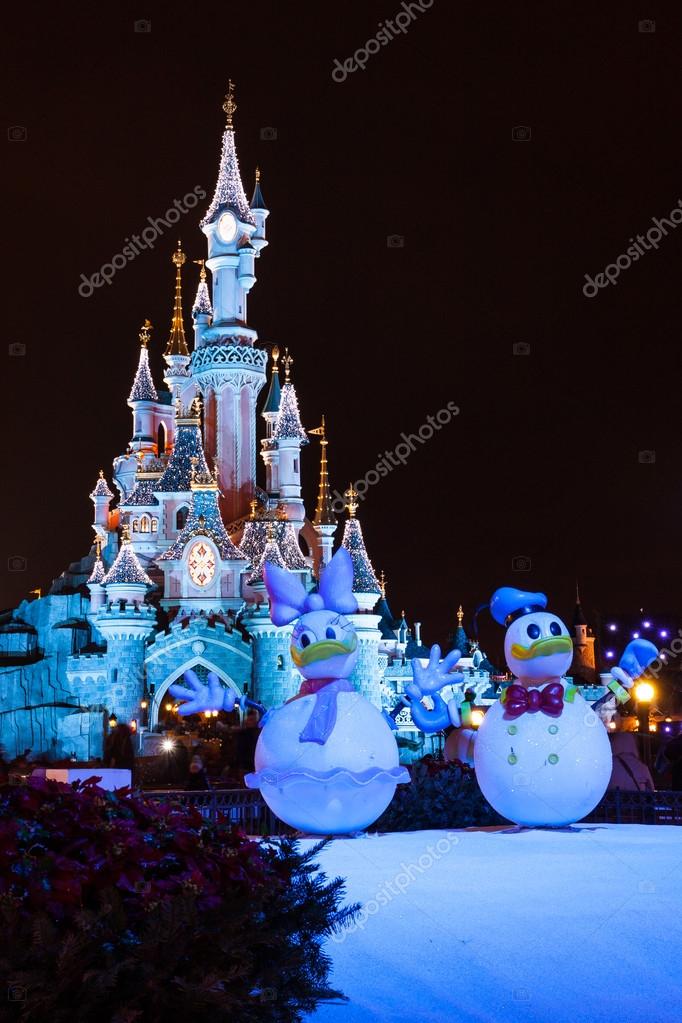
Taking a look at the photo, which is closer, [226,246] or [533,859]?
[533,859]

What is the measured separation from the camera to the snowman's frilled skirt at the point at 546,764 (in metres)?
10.3

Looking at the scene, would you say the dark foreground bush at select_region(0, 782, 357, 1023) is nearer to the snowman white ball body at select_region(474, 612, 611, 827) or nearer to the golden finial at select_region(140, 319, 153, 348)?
the snowman white ball body at select_region(474, 612, 611, 827)

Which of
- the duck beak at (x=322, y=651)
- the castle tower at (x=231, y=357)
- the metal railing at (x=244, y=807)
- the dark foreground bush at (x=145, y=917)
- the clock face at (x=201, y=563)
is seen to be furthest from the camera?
the castle tower at (x=231, y=357)

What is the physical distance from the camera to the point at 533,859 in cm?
834

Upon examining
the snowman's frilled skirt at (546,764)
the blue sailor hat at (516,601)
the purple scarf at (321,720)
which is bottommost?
the snowman's frilled skirt at (546,764)

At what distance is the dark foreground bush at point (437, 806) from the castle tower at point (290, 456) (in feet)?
101

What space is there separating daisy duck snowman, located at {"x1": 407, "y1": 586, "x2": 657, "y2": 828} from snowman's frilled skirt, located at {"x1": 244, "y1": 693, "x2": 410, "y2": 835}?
0.87 m

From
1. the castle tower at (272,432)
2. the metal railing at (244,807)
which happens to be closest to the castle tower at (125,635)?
the castle tower at (272,432)

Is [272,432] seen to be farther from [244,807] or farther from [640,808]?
[244,807]

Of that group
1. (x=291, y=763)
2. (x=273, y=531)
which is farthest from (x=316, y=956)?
(x=273, y=531)

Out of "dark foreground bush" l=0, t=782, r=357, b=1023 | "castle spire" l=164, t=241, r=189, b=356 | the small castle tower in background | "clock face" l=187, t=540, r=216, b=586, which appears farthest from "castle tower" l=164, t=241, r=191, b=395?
"dark foreground bush" l=0, t=782, r=357, b=1023

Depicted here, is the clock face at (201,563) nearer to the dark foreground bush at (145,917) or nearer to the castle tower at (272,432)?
the castle tower at (272,432)

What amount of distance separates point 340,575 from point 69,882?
25.2ft

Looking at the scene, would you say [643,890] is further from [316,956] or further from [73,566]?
[73,566]
